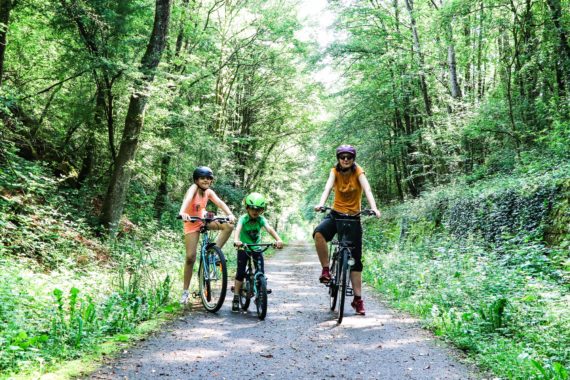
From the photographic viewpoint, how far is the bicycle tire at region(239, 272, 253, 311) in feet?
21.8

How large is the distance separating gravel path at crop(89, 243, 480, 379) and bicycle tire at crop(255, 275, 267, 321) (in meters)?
0.14

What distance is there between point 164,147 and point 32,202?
13.0 ft

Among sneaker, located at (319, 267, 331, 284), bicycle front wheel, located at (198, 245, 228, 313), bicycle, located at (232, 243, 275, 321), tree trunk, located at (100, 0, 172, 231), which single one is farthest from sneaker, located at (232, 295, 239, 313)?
tree trunk, located at (100, 0, 172, 231)

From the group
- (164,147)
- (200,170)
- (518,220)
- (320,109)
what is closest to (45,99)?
(164,147)

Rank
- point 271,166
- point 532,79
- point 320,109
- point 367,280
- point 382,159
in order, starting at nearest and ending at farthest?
point 367,280
point 532,79
point 382,159
point 320,109
point 271,166

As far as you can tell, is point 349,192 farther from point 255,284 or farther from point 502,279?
point 502,279

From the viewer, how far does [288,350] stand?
4848 millimetres

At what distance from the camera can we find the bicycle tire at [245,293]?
21.8 ft

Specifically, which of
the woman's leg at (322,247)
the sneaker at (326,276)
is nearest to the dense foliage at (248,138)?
the sneaker at (326,276)

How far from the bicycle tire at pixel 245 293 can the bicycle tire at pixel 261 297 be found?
24cm

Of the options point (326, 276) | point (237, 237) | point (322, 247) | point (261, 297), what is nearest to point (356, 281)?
point (326, 276)

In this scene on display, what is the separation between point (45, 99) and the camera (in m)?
13.0

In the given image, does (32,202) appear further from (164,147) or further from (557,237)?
(557,237)

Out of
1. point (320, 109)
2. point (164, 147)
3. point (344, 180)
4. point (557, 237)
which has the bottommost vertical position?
point (557, 237)
